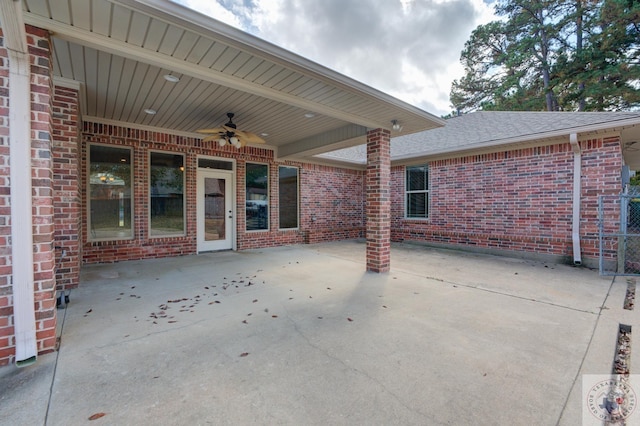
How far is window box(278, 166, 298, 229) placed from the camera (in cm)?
879

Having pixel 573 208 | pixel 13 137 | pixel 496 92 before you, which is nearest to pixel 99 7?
pixel 13 137

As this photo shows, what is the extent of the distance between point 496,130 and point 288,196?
610 cm

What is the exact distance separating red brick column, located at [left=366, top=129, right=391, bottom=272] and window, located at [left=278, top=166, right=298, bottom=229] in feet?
13.2

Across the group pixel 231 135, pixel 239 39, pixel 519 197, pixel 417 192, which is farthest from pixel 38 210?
pixel 417 192

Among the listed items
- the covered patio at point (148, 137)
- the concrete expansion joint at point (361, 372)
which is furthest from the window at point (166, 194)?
the concrete expansion joint at point (361, 372)

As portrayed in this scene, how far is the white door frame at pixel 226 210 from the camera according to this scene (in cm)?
713

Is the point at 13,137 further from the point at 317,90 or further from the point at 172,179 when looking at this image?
the point at 172,179

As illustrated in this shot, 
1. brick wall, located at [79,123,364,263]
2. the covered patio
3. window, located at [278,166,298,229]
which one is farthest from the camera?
window, located at [278,166,298,229]

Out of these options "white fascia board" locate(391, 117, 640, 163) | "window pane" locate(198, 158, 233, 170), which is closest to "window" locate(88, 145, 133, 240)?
"window pane" locate(198, 158, 233, 170)

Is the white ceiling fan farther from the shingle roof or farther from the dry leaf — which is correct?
the dry leaf

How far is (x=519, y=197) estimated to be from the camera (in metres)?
6.89

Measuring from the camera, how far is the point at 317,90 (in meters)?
3.71

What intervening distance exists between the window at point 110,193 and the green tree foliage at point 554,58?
648 inches

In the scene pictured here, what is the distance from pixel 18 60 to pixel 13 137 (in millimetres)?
589
